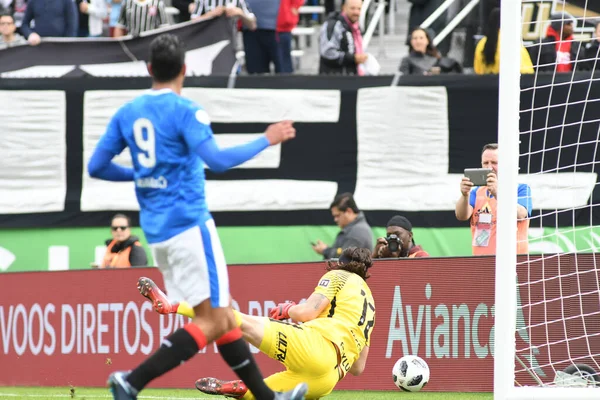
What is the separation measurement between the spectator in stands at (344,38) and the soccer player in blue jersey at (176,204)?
728 cm

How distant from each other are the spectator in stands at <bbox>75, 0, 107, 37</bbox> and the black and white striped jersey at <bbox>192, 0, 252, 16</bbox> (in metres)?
1.47

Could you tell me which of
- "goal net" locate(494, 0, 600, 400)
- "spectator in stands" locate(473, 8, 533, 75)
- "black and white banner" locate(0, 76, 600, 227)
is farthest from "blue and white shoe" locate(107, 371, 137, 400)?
"spectator in stands" locate(473, 8, 533, 75)

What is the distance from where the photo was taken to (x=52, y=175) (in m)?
13.2

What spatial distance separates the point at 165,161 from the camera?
18.8 feet

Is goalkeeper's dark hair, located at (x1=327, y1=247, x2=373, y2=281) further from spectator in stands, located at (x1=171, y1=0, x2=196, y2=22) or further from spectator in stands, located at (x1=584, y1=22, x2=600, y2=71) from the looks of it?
spectator in stands, located at (x1=171, y1=0, x2=196, y2=22)

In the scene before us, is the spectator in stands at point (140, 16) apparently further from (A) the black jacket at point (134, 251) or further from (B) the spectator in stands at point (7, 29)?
(A) the black jacket at point (134, 251)

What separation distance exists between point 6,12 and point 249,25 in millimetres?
3379

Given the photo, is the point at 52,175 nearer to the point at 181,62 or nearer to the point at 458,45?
the point at 458,45

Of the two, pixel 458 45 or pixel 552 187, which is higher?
Answer: pixel 458 45

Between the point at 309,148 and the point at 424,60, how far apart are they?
5.48 ft

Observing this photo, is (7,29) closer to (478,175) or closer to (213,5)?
(213,5)

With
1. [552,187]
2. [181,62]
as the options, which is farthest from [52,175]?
[181,62]

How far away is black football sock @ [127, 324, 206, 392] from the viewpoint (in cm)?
562

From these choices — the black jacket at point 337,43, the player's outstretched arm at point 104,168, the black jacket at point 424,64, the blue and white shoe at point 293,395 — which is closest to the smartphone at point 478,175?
the blue and white shoe at point 293,395
